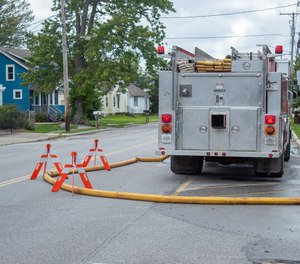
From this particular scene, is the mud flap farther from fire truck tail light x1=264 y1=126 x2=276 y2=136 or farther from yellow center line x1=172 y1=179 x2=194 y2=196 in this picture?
yellow center line x1=172 y1=179 x2=194 y2=196

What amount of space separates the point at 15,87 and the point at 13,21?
68.4ft

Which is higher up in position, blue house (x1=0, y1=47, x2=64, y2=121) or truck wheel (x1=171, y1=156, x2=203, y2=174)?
blue house (x1=0, y1=47, x2=64, y2=121)

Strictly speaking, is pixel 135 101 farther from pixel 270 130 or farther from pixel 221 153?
pixel 270 130

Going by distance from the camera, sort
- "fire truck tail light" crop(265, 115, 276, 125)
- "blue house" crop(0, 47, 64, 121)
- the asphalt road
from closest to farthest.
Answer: the asphalt road, "fire truck tail light" crop(265, 115, 276, 125), "blue house" crop(0, 47, 64, 121)

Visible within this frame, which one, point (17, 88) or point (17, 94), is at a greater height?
point (17, 88)

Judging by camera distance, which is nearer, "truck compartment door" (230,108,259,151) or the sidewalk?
"truck compartment door" (230,108,259,151)

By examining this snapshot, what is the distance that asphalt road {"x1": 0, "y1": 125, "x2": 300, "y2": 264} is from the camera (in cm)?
595

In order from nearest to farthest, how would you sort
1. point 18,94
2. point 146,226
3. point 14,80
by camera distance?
1. point 146,226
2. point 14,80
3. point 18,94

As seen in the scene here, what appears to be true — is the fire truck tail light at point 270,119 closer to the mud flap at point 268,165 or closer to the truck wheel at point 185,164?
the mud flap at point 268,165

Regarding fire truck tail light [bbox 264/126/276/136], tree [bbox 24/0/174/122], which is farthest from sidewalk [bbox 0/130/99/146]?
fire truck tail light [bbox 264/126/276/136]

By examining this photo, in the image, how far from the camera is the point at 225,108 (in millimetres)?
11000

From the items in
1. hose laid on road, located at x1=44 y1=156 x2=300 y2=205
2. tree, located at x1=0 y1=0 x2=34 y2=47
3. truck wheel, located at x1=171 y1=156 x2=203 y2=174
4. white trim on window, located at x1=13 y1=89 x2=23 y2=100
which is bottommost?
hose laid on road, located at x1=44 y1=156 x2=300 y2=205

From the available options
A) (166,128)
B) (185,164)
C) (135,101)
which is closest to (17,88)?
(135,101)

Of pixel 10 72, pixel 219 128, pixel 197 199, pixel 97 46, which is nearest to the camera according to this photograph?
pixel 197 199
